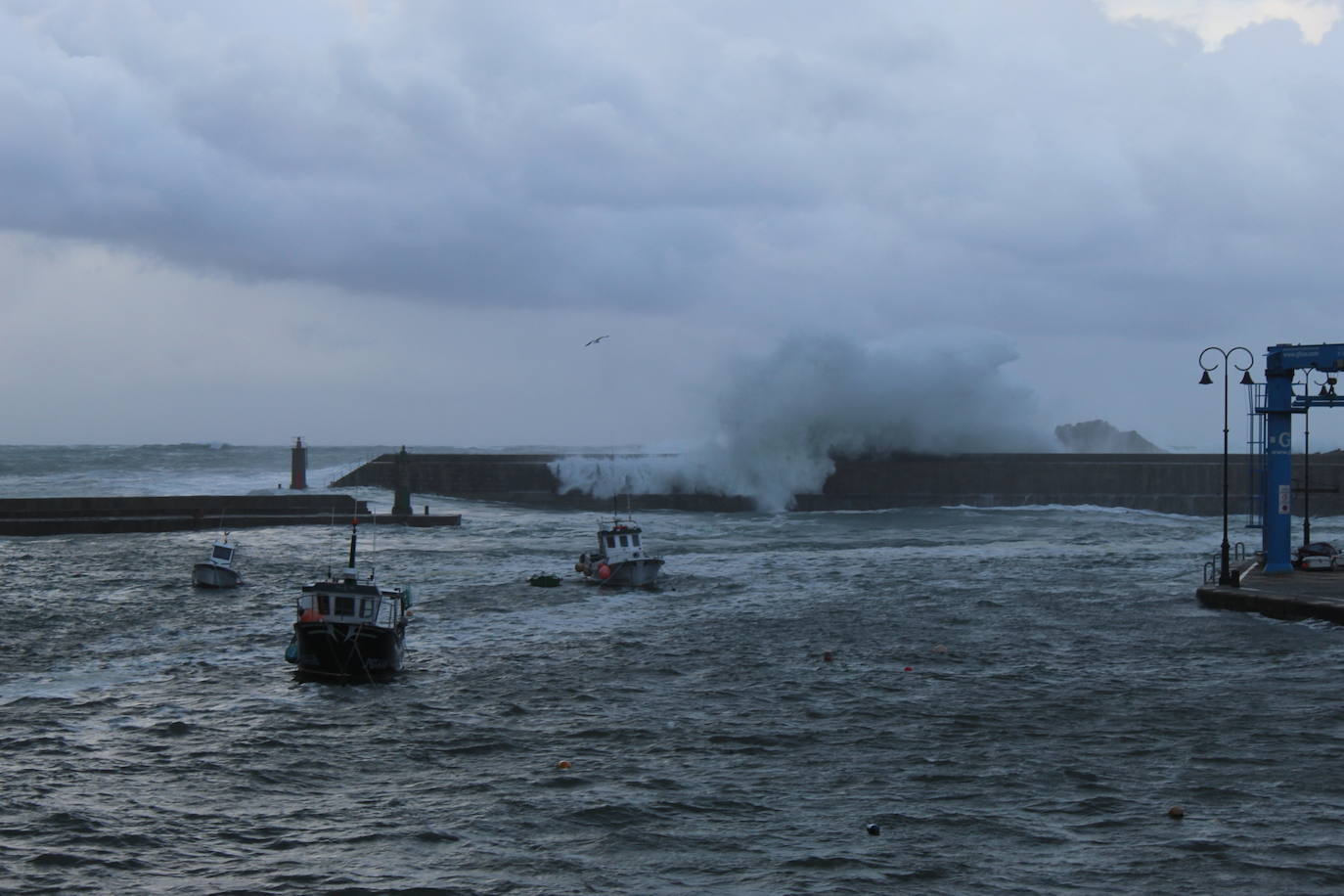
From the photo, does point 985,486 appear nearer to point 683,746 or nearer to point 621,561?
point 621,561

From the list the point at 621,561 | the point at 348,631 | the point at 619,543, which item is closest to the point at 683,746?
the point at 348,631

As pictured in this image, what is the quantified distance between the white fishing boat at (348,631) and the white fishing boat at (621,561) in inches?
617

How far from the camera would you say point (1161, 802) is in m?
16.4

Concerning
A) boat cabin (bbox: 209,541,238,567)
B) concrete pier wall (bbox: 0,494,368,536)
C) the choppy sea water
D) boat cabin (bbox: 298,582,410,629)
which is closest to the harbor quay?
concrete pier wall (bbox: 0,494,368,536)

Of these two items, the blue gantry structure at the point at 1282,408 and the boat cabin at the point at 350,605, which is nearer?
the boat cabin at the point at 350,605

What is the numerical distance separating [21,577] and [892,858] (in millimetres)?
37432

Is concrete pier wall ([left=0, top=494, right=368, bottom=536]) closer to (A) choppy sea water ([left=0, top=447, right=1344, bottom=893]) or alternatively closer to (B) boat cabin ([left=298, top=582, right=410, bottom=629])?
(A) choppy sea water ([left=0, top=447, right=1344, bottom=893])

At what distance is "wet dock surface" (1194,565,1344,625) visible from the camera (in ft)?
99.1

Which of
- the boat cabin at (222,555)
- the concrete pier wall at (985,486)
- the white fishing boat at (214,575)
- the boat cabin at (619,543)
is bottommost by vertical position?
the white fishing boat at (214,575)

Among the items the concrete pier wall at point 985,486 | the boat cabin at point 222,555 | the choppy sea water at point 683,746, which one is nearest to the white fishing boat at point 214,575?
the boat cabin at point 222,555

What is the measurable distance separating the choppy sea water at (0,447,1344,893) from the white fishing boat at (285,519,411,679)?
0.65 m

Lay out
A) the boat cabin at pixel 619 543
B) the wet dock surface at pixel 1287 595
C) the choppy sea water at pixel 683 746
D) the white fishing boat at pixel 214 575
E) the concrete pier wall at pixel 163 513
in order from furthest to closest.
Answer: the concrete pier wall at pixel 163 513
the boat cabin at pixel 619 543
the white fishing boat at pixel 214 575
the wet dock surface at pixel 1287 595
the choppy sea water at pixel 683 746

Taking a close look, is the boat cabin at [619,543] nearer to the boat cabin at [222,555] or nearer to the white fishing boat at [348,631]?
the boat cabin at [222,555]

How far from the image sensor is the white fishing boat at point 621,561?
138ft
